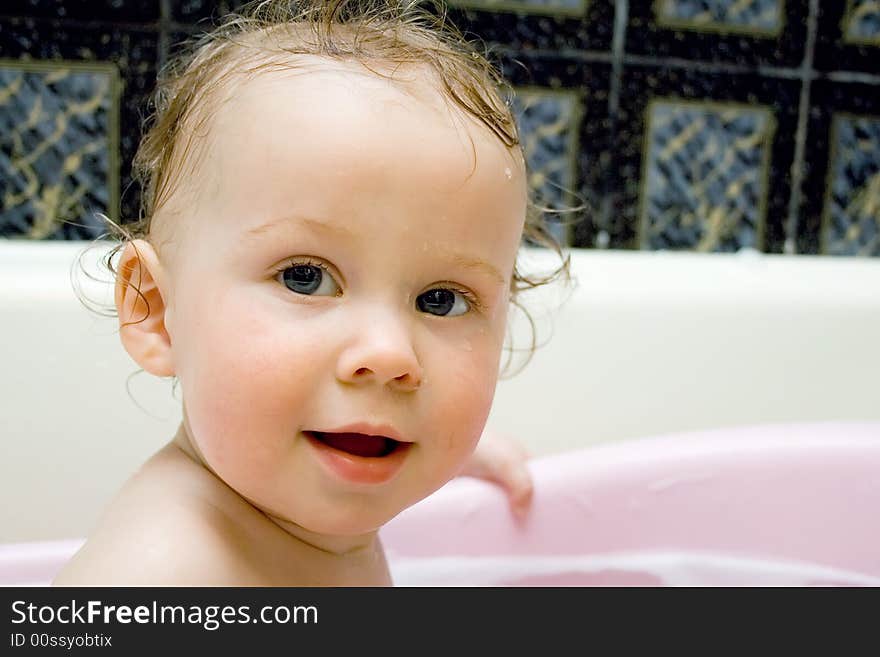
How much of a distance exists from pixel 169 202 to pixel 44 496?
1.75 feet

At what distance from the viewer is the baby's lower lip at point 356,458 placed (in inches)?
23.5

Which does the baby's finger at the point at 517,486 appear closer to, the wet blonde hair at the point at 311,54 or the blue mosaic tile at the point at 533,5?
the wet blonde hair at the point at 311,54

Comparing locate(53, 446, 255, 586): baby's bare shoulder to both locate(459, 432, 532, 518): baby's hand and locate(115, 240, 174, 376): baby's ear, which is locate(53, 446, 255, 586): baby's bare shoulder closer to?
locate(115, 240, 174, 376): baby's ear

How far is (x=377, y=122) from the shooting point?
0.61 metres

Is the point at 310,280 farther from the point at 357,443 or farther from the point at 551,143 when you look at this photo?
the point at 551,143

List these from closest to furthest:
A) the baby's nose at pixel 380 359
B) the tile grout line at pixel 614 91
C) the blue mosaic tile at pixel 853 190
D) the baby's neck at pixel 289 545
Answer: the baby's nose at pixel 380 359 < the baby's neck at pixel 289 545 < the tile grout line at pixel 614 91 < the blue mosaic tile at pixel 853 190

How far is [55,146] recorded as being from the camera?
142 cm

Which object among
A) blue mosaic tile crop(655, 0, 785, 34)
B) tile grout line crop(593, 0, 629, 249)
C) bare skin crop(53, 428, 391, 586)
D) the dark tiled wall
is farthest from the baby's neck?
blue mosaic tile crop(655, 0, 785, 34)

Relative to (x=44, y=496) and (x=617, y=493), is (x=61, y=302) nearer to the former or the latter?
(x=44, y=496)

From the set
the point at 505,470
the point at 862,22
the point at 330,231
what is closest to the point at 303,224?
the point at 330,231

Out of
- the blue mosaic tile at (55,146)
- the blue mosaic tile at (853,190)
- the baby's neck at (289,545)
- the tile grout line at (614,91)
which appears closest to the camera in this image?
the baby's neck at (289,545)

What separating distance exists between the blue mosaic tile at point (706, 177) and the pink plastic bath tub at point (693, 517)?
0.61 m

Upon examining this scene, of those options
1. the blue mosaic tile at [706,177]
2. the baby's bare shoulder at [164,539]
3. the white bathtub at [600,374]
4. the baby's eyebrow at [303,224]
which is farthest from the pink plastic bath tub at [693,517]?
the blue mosaic tile at [706,177]
